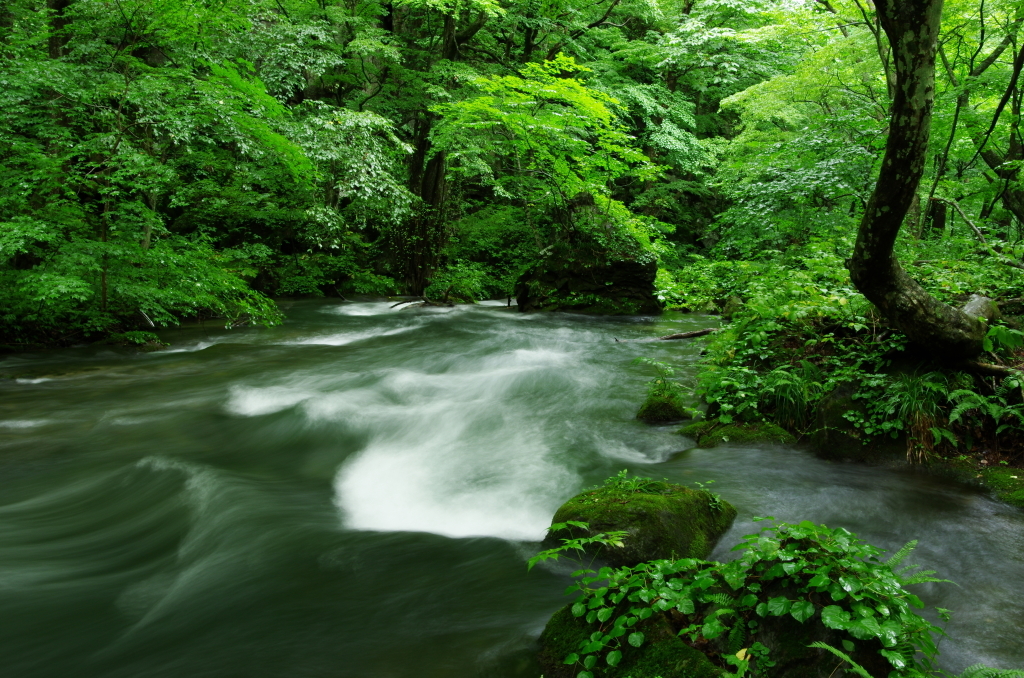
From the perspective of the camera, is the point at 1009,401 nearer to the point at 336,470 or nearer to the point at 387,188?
the point at 336,470

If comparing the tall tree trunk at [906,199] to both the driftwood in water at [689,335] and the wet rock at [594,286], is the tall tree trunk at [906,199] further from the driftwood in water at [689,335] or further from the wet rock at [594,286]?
the wet rock at [594,286]

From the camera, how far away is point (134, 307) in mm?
9812

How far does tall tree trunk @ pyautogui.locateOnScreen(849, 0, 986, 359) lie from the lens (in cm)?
357

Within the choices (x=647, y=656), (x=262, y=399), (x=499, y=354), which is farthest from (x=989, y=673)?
(x=499, y=354)

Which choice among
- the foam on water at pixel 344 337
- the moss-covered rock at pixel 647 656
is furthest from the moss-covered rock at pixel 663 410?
the foam on water at pixel 344 337

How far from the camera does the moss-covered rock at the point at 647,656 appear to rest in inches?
94.7

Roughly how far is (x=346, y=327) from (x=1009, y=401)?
A: 11.2m

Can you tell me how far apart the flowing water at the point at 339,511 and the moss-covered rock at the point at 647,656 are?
0.18m

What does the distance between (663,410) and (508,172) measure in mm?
11016

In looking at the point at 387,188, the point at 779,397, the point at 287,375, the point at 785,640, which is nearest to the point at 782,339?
the point at 779,397

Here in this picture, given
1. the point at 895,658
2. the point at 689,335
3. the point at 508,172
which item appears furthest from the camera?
the point at 508,172

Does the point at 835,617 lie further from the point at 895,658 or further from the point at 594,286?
the point at 594,286

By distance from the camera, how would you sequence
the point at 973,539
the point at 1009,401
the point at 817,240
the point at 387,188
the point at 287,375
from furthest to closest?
the point at 387,188, the point at 817,240, the point at 287,375, the point at 1009,401, the point at 973,539

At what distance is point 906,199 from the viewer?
4.12m
